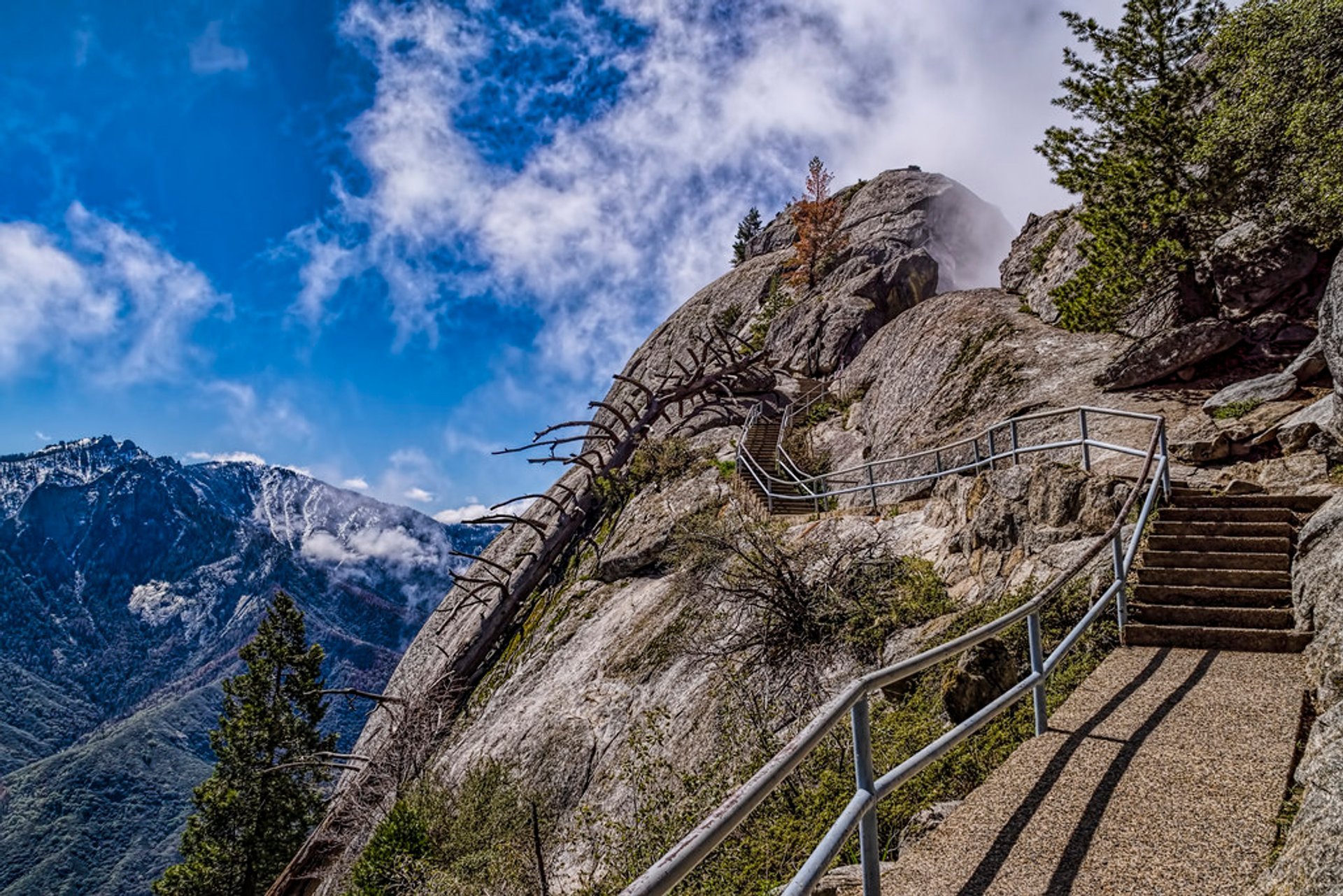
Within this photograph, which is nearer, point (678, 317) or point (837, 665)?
point (837, 665)

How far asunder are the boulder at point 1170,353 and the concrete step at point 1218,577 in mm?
7373

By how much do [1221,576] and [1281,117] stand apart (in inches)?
377

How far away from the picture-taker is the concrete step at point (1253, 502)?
8.71 metres

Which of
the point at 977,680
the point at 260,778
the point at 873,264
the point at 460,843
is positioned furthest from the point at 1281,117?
the point at 260,778

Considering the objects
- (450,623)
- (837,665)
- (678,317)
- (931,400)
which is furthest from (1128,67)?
(678,317)

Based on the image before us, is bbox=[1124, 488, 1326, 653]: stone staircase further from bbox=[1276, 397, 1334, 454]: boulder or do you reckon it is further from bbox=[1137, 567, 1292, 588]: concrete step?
bbox=[1276, 397, 1334, 454]: boulder

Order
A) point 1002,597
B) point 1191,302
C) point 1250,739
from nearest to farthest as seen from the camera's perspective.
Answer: point 1250,739 < point 1002,597 < point 1191,302

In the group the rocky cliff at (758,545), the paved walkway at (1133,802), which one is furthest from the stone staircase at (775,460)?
the paved walkway at (1133,802)

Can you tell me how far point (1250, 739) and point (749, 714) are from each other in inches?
188

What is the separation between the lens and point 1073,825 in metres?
3.91

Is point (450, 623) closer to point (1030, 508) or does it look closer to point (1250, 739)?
point (1030, 508)

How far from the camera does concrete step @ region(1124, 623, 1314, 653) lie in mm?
6535

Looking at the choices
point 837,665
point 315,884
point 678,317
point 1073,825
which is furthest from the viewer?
point 678,317

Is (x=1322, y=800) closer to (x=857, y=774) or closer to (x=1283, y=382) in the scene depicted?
(x=857, y=774)
